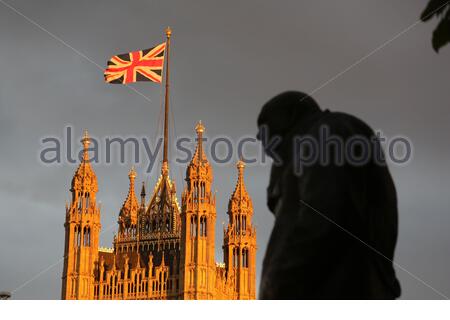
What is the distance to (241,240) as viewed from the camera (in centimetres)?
8225

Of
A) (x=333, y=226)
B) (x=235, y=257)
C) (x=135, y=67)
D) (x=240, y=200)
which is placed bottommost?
(x=333, y=226)

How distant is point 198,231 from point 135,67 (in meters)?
11.0

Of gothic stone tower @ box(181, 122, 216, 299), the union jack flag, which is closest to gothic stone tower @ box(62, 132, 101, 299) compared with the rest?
gothic stone tower @ box(181, 122, 216, 299)

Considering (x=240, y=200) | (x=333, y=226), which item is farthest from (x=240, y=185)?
(x=333, y=226)

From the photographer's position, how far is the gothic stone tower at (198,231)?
76.8 m

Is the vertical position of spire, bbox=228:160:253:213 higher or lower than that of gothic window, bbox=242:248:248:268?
higher

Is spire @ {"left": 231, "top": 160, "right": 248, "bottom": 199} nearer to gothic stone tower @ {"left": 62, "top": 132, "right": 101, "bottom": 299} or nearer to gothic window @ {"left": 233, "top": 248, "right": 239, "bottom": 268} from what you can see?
gothic window @ {"left": 233, "top": 248, "right": 239, "bottom": 268}

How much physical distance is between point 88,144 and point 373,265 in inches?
2877

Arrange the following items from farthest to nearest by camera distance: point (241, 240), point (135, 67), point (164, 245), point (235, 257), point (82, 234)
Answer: point (164, 245) → point (235, 257) → point (241, 240) → point (82, 234) → point (135, 67)

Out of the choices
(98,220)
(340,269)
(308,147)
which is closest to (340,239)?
(340,269)

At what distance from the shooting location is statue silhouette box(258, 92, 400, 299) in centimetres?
884

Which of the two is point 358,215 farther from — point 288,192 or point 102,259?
point 102,259

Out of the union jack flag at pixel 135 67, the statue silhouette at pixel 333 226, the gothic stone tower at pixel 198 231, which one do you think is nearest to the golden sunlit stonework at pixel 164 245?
the gothic stone tower at pixel 198 231

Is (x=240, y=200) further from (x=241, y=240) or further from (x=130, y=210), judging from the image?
(x=130, y=210)
